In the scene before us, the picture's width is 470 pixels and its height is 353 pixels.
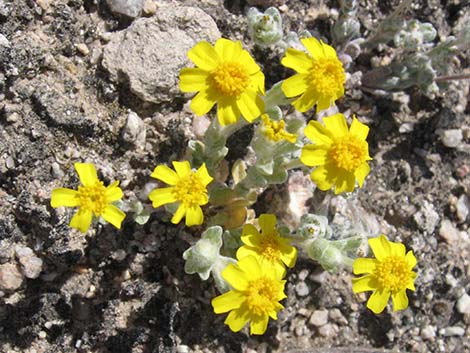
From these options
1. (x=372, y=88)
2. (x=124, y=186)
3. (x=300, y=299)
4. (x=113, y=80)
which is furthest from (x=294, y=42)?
(x=300, y=299)

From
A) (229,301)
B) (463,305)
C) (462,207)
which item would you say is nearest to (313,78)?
(229,301)

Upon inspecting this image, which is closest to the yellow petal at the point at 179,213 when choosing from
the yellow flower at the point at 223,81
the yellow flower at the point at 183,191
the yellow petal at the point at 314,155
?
the yellow flower at the point at 183,191

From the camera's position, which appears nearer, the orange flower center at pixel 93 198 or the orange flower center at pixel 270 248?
the orange flower center at pixel 93 198

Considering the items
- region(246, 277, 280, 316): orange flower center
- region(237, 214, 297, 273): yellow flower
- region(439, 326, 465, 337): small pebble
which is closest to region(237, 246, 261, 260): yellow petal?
region(237, 214, 297, 273): yellow flower

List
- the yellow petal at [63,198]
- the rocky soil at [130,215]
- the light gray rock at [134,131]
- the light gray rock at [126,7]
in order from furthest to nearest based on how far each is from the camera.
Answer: the light gray rock at [126,7] → the light gray rock at [134,131] → the rocky soil at [130,215] → the yellow petal at [63,198]

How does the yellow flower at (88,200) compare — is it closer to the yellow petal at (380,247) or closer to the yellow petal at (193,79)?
the yellow petal at (193,79)

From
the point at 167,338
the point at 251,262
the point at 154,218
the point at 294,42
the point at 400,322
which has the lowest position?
the point at 400,322

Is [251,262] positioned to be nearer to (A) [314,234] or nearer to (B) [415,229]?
(A) [314,234]

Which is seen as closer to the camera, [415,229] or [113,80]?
[113,80]
